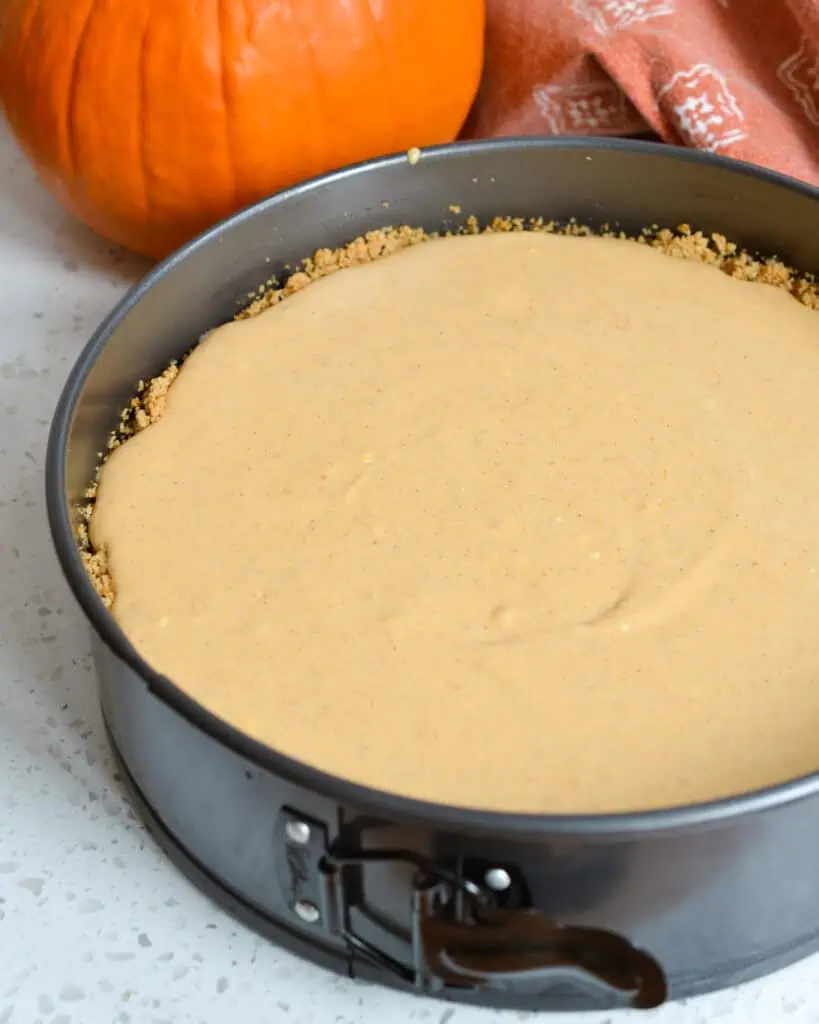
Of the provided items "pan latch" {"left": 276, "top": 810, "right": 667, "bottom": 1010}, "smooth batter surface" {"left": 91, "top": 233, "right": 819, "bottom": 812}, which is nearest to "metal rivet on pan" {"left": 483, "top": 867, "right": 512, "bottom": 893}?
"pan latch" {"left": 276, "top": 810, "right": 667, "bottom": 1010}

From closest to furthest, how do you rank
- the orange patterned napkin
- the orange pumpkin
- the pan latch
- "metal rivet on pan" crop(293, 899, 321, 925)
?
the pan latch → "metal rivet on pan" crop(293, 899, 321, 925) → the orange pumpkin → the orange patterned napkin

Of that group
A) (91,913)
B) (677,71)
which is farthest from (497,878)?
(677,71)

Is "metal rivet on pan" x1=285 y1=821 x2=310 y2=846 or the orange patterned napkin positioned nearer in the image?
"metal rivet on pan" x1=285 y1=821 x2=310 y2=846

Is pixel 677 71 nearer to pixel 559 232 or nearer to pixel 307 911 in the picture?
pixel 559 232

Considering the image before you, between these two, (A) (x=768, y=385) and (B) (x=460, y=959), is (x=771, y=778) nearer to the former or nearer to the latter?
(B) (x=460, y=959)

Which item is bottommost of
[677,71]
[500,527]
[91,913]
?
[91,913]

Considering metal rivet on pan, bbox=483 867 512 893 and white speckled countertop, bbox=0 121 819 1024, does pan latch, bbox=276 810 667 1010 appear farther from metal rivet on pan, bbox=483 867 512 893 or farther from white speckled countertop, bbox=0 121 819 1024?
white speckled countertop, bbox=0 121 819 1024
